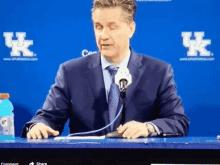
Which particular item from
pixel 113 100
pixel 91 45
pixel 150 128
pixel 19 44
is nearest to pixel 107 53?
pixel 113 100

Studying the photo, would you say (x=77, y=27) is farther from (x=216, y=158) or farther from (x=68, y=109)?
(x=216, y=158)

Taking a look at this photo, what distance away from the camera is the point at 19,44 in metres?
2.77

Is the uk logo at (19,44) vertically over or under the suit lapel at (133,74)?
over

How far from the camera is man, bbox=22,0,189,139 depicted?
2172mm

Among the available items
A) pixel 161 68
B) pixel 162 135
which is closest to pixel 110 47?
pixel 161 68

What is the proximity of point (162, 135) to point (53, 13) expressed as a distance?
1514 mm

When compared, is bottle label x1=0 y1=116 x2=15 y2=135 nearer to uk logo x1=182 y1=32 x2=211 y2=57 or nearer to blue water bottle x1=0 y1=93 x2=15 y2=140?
blue water bottle x1=0 y1=93 x2=15 y2=140

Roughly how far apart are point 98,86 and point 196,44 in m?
0.97

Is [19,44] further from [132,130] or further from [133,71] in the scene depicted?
[132,130]

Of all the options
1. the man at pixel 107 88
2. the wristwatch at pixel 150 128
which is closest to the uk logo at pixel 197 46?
the man at pixel 107 88

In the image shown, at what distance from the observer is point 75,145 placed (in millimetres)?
1372

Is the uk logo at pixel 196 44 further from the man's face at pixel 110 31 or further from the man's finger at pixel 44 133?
the man's finger at pixel 44 133

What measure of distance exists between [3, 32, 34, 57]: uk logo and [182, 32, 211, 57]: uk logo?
51.4 inches

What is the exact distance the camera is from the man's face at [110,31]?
2.22m
